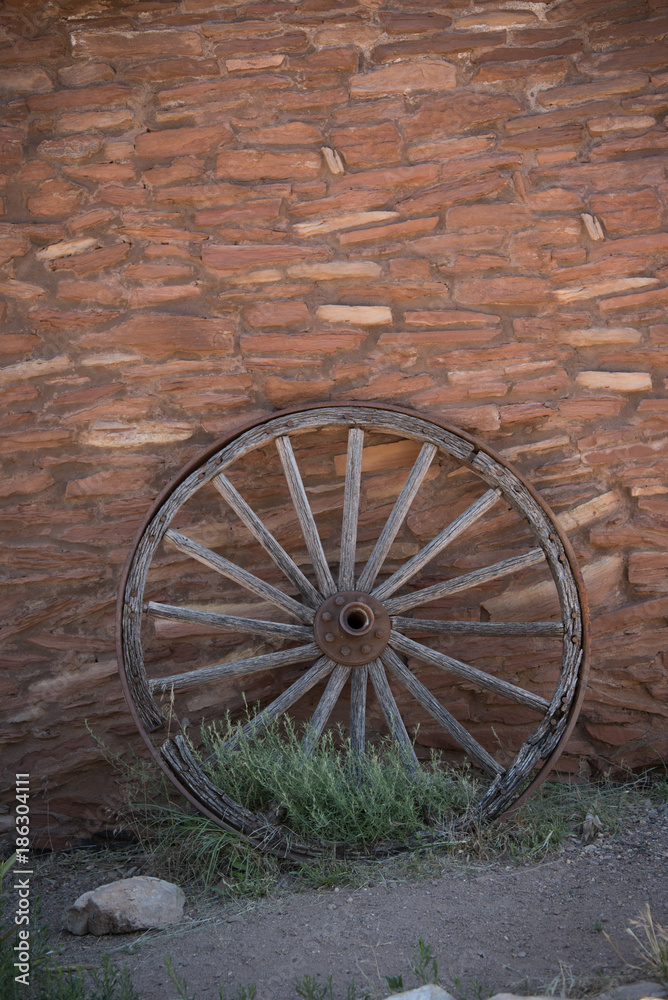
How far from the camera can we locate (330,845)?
7.76 feet

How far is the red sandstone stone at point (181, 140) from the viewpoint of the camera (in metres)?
2.93

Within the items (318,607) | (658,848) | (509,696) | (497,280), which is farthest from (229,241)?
(658,848)

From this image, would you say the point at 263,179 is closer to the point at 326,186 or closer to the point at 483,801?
the point at 326,186

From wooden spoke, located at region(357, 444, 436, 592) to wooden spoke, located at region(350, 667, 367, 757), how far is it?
0.33 metres

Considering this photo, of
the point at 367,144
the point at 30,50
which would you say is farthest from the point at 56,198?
the point at 367,144

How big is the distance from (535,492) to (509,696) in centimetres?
69

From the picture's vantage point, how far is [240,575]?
8.84 feet

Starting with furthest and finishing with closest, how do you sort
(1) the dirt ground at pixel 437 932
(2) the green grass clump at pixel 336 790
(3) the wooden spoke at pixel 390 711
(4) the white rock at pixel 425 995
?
(3) the wooden spoke at pixel 390 711
(2) the green grass clump at pixel 336 790
(1) the dirt ground at pixel 437 932
(4) the white rock at pixel 425 995

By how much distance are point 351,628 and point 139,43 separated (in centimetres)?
228

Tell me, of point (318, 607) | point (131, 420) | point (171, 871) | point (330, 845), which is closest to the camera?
point (330, 845)

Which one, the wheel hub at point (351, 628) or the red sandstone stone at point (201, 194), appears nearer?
the wheel hub at point (351, 628)

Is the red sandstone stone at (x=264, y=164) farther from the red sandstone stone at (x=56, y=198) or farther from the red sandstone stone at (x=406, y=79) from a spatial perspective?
the red sandstone stone at (x=56, y=198)

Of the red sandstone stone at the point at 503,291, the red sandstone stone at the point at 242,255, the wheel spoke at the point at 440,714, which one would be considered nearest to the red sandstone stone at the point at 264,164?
the red sandstone stone at the point at 242,255

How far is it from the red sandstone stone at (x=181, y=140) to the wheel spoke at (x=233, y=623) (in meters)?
1.66
